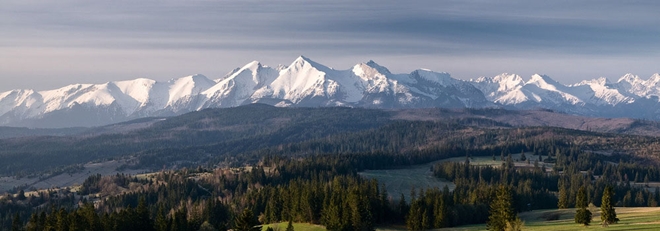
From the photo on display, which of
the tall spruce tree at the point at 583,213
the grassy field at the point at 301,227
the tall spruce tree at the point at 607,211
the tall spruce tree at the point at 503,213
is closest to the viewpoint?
the tall spruce tree at the point at 607,211

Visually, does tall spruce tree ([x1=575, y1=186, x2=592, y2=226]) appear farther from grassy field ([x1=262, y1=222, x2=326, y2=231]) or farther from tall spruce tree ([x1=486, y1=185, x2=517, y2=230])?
grassy field ([x1=262, y1=222, x2=326, y2=231])

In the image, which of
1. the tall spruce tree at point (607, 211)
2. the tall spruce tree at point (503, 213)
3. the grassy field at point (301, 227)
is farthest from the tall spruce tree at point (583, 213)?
the grassy field at point (301, 227)

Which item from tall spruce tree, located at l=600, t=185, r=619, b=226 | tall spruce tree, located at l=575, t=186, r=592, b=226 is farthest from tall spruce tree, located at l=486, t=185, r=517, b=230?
tall spruce tree, located at l=600, t=185, r=619, b=226

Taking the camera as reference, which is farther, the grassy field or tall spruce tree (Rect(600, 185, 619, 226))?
the grassy field

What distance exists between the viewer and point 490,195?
166 meters

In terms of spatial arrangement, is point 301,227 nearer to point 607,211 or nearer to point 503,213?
point 503,213

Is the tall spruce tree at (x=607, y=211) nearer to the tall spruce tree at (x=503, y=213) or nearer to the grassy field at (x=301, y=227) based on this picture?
the tall spruce tree at (x=503, y=213)

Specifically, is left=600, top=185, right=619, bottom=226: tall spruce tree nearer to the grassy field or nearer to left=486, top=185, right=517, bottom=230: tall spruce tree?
left=486, top=185, right=517, bottom=230: tall spruce tree

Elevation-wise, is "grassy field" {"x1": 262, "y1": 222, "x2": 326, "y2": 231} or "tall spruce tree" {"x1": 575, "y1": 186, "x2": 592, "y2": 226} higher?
"tall spruce tree" {"x1": 575, "y1": 186, "x2": 592, "y2": 226}

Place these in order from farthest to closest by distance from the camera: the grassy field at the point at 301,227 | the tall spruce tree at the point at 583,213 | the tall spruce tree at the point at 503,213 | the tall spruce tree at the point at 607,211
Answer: the grassy field at the point at 301,227 < the tall spruce tree at the point at 503,213 < the tall spruce tree at the point at 583,213 < the tall spruce tree at the point at 607,211

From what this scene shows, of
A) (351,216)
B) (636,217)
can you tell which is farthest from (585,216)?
(351,216)

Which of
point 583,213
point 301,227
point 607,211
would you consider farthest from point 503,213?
point 301,227

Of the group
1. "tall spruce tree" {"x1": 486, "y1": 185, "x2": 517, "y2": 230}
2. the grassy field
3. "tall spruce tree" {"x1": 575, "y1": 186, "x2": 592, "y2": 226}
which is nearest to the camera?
"tall spruce tree" {"x1": 575, "y1": 186, "x2": 592, "y2": 226}

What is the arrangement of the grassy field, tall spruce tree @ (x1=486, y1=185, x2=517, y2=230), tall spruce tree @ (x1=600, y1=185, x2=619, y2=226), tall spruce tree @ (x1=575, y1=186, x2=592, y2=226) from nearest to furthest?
tall spruce tree @ (x1=600, y1=185, x2=619, y2=226)
tall spruce tree @ (x1=575, y1=186, x2=592, y2=226)
tall spruce tree @ (x1=486, y1=185, x2=517, y2=230)
the grassy field
